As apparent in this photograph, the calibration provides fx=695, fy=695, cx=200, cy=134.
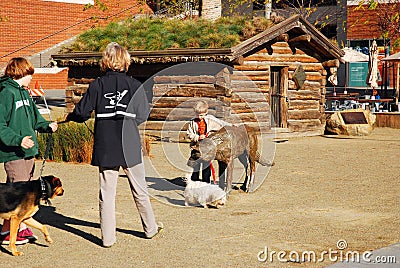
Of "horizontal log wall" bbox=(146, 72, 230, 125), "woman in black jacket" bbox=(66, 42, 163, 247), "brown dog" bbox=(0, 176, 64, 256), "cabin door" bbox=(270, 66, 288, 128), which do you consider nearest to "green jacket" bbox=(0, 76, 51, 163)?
"brown dog" bbox=(0, 176, 64, 256)

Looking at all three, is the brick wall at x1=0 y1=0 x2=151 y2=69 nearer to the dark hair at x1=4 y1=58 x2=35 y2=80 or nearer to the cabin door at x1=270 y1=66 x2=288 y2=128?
the cabin door at x1=270 y1=66 x2=288 y2=128

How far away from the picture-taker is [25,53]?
128ft

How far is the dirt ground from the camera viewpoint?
673 cm

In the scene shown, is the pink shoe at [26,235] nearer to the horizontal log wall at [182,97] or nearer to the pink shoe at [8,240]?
the pink shoe at [8,240]

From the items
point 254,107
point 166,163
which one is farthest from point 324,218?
point 254,107

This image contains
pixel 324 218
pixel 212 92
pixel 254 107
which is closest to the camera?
pixel 324 218

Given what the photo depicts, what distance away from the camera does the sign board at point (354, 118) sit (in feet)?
64.6

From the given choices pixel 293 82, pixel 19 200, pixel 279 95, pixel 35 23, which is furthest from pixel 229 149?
pixel 35 23

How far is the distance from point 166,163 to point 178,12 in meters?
20.7

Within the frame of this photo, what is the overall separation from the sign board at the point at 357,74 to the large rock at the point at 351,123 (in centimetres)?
1911

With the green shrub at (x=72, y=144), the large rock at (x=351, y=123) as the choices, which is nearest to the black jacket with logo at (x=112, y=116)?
the green shrub at (x=72, y=144)

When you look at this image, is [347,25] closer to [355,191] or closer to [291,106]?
[291,106]

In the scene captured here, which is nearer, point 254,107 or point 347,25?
point 254,107

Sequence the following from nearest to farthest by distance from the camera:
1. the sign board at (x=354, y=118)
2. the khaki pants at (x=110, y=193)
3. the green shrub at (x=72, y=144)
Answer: the khaki pants at (x=110, y=193)
the green shrub at (x=72, y=144)
the sign board at (x=354, y=118)
